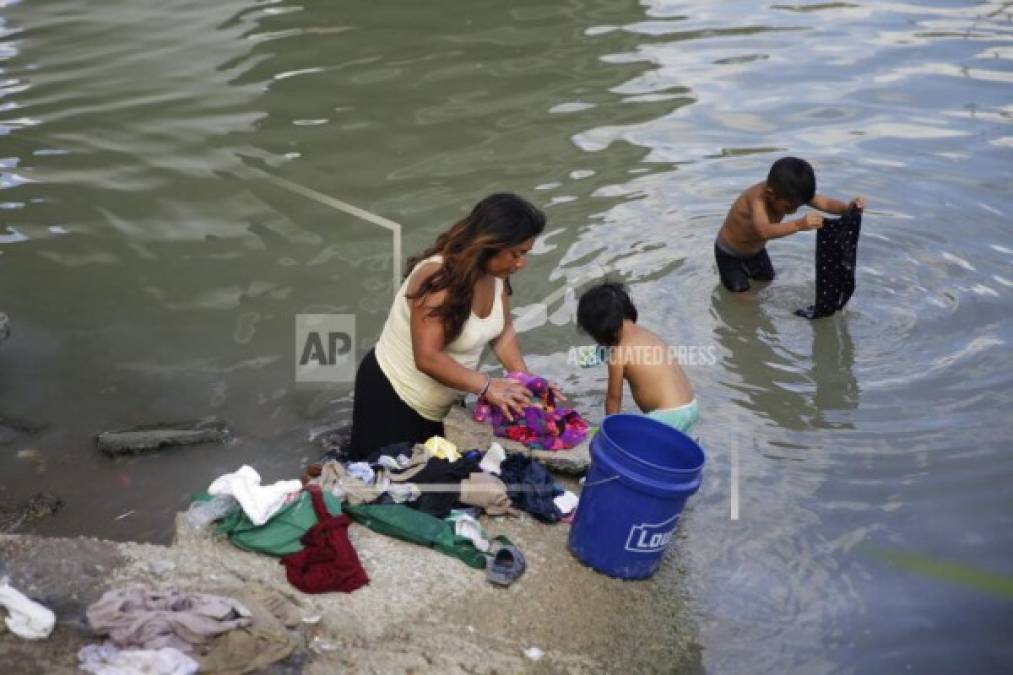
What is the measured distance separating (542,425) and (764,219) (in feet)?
8.81

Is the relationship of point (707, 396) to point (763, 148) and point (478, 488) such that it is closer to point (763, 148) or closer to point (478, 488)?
point (478, 488)

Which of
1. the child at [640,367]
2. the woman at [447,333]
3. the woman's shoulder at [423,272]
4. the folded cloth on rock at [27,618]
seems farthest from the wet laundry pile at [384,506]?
the folded cloth on rock at [27,618]

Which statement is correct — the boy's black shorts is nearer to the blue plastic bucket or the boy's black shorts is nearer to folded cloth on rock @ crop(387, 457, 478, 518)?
the blue plastic bucket

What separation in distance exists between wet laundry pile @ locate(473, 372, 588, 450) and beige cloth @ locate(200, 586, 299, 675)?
1737 mm

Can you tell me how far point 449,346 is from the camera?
556 cm

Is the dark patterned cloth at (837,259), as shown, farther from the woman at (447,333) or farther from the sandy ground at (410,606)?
the sandy ground at (410,606)

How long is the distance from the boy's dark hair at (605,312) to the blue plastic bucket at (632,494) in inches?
25.4

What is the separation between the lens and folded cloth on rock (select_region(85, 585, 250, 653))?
4.01m

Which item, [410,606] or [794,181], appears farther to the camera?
[794,181]

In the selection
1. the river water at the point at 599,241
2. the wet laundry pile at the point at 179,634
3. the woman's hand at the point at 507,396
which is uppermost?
the woman's hand at the point at 507,396

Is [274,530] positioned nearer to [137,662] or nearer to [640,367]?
[137,662]

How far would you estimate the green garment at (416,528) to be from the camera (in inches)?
197

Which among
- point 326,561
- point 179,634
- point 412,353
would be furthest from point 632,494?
point 179,634

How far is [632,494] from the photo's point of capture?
15.6 feet
